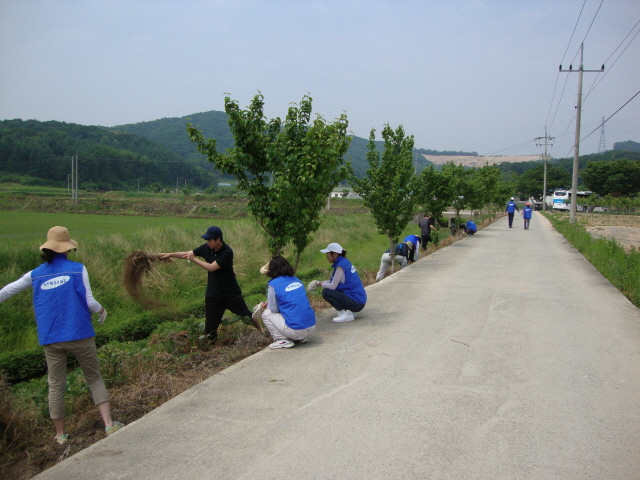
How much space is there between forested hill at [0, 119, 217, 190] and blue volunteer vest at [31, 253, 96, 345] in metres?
69.8

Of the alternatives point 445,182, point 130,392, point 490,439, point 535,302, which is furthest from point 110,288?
point 445,182

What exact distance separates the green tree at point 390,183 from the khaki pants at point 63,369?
34.9 feet

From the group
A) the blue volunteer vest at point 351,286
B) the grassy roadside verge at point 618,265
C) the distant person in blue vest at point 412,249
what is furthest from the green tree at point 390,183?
the blue volunteer vest at point 351,286

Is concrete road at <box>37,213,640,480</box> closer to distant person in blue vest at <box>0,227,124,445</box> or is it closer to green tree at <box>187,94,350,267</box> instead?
distant person in blue vest at <box>0,227,124,445</box>

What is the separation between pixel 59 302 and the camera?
4.12m

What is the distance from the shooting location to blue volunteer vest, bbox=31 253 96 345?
4.09 m

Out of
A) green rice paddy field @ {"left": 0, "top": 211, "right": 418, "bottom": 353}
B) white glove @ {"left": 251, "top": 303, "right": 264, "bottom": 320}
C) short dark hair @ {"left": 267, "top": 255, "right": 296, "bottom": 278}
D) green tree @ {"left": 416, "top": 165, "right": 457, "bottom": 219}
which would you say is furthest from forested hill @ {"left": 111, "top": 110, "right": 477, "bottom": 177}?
short dark hair @ {"left": 267, "top": 255, "right": 296, "bottom": 278}

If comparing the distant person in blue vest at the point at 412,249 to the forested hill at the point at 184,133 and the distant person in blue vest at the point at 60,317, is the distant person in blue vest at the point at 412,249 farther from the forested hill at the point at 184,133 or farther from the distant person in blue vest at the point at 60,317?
the forested hill at the point at 184,133

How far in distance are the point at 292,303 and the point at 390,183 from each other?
898 cm

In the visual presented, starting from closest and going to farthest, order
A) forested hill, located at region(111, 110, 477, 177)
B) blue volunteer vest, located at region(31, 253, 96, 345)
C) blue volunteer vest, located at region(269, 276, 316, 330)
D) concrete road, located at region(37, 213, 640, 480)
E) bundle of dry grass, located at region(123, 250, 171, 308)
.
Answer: concrete road, located at region(37, 213, 640, 480)
blue volunteer vest, located at region(31, 253, 96, 345)
blue volunteer vest, located at region(269, 276, 316, 330)
bundle of dry grass, located at region(123, 250, 171, 308)
forested hill, located at region(111, 110, 477, 177)

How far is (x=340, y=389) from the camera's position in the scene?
495 cm

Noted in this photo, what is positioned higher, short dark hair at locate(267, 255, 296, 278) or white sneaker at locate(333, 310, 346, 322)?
short dark hair at locate(267, 255, 296, 278)

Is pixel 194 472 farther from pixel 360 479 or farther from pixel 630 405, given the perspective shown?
pixel 630 405

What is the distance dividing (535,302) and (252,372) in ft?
20.7
